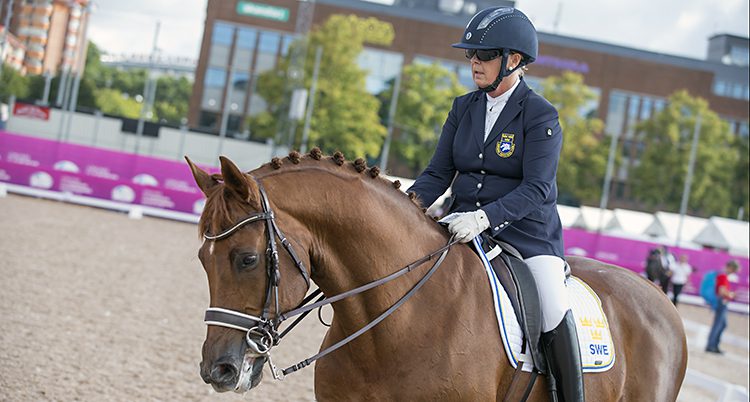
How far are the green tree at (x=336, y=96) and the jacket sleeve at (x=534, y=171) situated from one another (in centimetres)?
4371

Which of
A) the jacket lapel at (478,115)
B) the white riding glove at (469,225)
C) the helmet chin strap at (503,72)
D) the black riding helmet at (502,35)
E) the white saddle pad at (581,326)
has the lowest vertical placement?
the white saddle pad at (581,326)

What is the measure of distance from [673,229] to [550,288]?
36934mm

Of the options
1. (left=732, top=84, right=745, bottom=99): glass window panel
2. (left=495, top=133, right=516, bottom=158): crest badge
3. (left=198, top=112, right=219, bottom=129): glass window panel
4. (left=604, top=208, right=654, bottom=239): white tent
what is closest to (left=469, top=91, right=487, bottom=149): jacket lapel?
(left=495, top=133, right=516, bottom=158): crest badge

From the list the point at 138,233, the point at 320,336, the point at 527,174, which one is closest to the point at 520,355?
the point at 527,174

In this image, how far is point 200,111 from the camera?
68.6 meters

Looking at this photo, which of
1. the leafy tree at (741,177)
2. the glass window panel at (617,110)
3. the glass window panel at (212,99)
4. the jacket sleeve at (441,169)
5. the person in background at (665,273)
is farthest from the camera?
the glass window panel at (617,110)

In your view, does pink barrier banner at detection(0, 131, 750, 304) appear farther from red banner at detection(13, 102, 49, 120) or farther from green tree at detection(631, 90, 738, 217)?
green tree at detection(631, 90, 738, 217)

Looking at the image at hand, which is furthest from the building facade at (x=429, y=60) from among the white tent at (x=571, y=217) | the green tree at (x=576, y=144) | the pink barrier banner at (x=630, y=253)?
A: the pink barrier banner at (x=630, y=253)

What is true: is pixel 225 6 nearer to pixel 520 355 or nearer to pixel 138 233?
pixel 138 233

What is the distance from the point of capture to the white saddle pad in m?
3.79

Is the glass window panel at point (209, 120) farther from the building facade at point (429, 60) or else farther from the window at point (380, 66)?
the window at point (380, 66)

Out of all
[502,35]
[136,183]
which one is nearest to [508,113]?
[502,35]

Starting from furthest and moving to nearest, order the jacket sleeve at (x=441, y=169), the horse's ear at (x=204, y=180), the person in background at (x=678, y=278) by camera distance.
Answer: the person in background at (x=678, y=278), the jacket sleeve at (x=441, y=169), the horse's ear at (x=204, y=180)

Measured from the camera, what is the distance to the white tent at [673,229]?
37469 mm
